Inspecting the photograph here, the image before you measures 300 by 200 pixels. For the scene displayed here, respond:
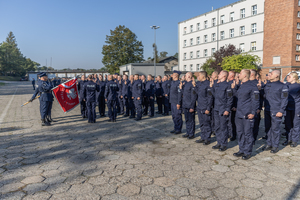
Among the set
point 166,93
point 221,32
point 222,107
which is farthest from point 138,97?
point 221,32

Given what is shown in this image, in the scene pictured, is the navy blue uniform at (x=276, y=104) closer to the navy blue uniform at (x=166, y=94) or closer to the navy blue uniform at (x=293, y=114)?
the navy blue uniform at (x=293, y=114)

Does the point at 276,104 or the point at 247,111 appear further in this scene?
the point at 276,104

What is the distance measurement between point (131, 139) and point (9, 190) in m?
3.55

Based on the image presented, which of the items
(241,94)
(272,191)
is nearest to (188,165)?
(272,191)

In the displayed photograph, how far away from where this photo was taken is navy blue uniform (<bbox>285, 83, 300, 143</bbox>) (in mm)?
6172

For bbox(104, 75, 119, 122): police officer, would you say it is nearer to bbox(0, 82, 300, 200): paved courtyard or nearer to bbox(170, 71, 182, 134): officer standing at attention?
bbox(0, 82, 300, 200): paved courtyard

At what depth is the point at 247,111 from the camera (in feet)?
16.6

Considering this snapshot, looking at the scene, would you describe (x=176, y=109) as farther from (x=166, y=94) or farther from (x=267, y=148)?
(x=166, y=94)

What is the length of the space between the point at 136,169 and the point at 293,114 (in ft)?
15.9

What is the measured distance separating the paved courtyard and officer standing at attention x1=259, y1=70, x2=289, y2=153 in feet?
1.04

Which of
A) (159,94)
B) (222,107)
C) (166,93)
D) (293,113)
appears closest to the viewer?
(222,107)

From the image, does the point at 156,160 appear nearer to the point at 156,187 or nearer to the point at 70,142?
the point at 156,187

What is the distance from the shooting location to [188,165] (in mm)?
4711

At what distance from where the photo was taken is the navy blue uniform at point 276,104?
18.1 feet
